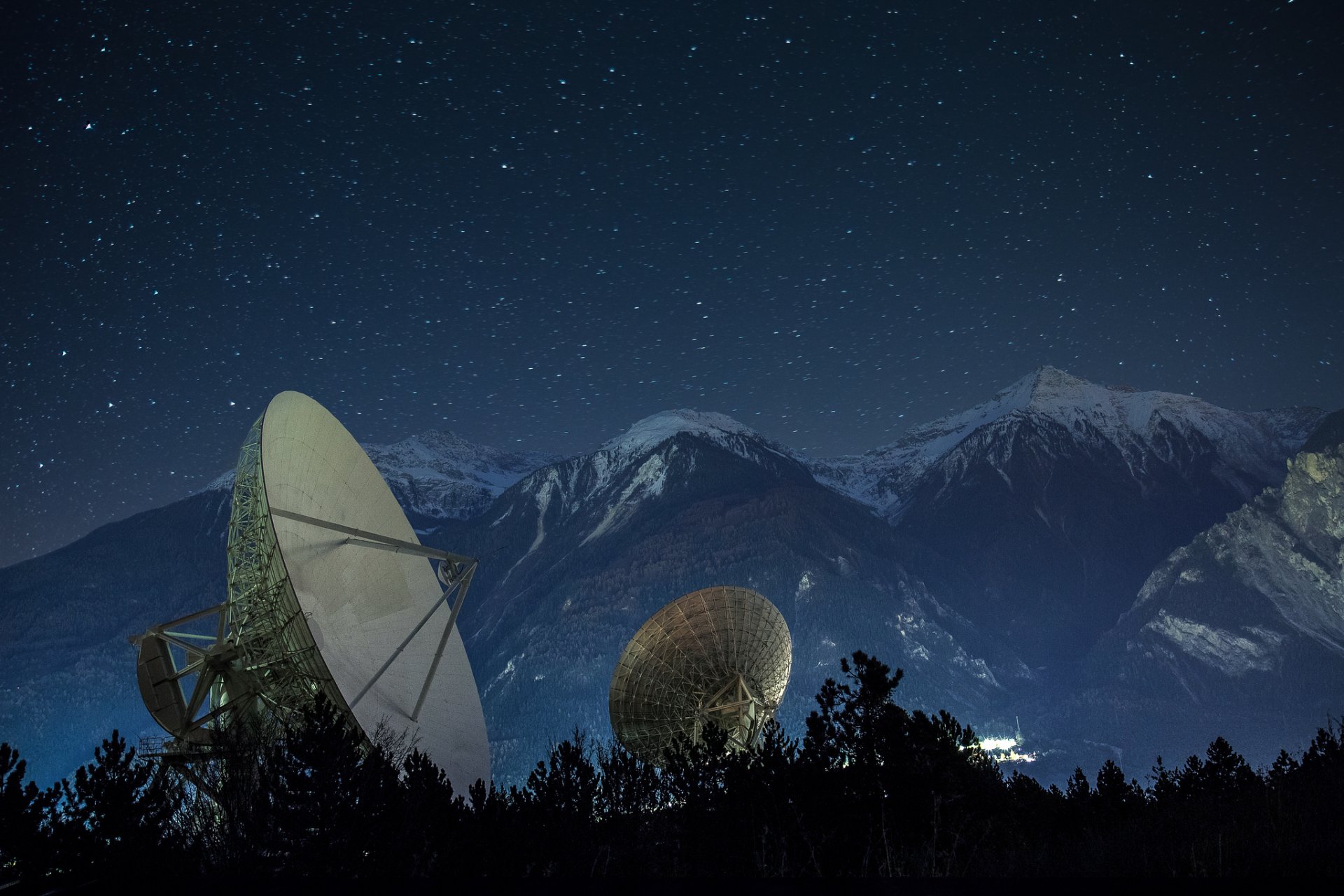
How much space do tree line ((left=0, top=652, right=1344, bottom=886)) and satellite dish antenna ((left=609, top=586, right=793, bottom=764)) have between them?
498cm

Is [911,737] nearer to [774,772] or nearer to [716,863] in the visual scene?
[774,772]

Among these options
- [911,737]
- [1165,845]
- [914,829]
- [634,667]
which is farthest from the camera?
[634,667]

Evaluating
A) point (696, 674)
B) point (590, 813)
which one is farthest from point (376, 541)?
point (696, 674)

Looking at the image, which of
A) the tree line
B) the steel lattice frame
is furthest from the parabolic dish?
the tree line

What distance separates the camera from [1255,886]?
279cm

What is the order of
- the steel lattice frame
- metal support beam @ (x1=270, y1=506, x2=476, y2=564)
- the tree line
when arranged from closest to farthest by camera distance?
the tree line
the steel lattice frame
metal support beam @ (x1=270, y1=506, x2=476, y2=564)

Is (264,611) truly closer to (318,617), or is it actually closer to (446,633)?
(318,617)

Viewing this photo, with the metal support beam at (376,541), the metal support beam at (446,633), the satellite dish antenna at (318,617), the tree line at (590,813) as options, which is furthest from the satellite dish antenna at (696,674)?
the metal support beam at (376,541)

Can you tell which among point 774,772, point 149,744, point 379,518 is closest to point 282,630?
point 149,744

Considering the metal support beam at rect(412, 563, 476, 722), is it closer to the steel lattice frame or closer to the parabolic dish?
the parabolic dish

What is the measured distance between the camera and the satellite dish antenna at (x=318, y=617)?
20.3 m

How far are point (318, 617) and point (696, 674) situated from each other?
64.0 feet

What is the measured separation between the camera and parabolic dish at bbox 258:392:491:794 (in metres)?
21.5

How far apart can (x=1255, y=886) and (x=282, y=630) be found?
68.6 feet
